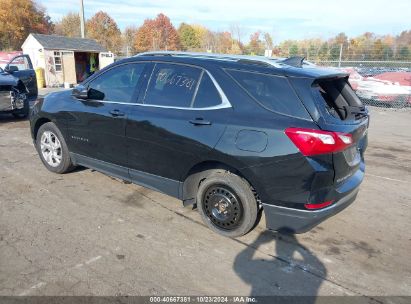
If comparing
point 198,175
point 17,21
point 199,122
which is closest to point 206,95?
point 199,122

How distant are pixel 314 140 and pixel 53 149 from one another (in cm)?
387

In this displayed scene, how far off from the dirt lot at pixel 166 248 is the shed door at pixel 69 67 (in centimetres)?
1991

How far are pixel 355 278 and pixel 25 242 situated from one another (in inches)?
121

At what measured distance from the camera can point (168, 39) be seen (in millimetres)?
78625

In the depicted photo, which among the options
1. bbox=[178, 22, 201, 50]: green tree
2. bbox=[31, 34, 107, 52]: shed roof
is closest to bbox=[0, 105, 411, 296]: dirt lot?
bbox=[31, 34, 107, 52]: shed roof

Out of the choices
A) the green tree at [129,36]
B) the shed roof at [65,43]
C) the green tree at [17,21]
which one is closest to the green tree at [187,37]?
the green tree at [129,36]

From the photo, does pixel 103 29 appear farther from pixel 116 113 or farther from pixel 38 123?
pixel 116 113

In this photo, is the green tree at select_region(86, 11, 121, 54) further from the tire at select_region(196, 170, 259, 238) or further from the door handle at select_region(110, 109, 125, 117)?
the tire at select_region(196, 170, 259, 238)

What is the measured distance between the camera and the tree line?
17.6 meters

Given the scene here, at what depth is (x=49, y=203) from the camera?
14.7 ft

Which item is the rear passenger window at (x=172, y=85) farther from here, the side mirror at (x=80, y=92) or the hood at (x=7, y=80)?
the hood at (x=7, y=80)

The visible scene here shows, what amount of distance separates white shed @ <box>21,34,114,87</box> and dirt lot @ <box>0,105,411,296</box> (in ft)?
63.5

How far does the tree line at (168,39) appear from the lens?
1756cm

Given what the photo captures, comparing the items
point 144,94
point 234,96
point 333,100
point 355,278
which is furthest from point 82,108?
point 355,278
